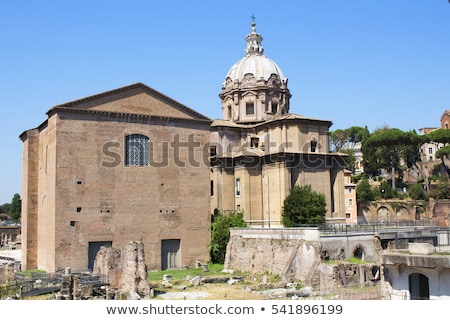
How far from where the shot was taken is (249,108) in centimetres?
4484

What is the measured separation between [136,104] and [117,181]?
518 centimetres

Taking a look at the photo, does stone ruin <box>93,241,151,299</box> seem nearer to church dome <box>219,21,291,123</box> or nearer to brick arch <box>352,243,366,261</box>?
brick arch <box>352,243,366,261</box>

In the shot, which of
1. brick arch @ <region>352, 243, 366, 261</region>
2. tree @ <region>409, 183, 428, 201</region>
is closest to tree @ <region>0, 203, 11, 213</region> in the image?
tree @ <region>409, 183, 428, 201</region>

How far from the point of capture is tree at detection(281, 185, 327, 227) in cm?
3350

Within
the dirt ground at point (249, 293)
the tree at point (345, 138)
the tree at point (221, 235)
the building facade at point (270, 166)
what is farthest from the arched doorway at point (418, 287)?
the tree at point (345, 138)

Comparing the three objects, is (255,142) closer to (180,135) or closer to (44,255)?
(180,135)

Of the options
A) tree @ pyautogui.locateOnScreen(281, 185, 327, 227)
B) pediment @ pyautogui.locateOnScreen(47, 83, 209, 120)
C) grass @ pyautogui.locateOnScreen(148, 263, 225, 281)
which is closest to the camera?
grass @ pyautogui.locateOnScreen(148, 263, 225, 281)

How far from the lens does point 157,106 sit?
33.9 meters

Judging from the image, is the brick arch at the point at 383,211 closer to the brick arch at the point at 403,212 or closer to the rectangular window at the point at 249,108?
the brick arch at the point at 403,212

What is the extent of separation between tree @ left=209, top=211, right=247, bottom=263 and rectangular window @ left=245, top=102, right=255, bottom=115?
41.7 feet

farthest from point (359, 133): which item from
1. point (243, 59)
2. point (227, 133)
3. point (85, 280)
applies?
point (85, 280)

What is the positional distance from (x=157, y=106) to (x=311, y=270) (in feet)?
49.5

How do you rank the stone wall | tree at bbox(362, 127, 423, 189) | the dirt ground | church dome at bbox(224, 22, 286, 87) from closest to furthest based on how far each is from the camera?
the dirt ground < the stone wall < church dome at bbox(224, 22, 286, 87) < tree at bbox(362, 127, 423, 189)

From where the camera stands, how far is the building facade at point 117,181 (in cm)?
3056
